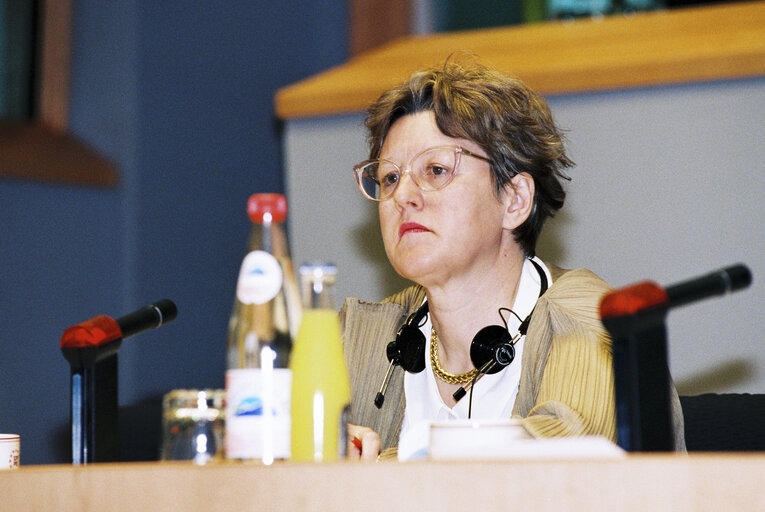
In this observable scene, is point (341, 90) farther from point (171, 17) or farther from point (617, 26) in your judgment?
point (617, 26)

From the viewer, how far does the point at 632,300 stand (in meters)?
0.89

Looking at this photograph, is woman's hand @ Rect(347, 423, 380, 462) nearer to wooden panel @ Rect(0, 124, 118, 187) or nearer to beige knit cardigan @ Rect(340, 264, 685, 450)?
beige knit cardigan @ Rect(340, 264, 685, 450)

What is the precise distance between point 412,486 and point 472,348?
36.8 inches

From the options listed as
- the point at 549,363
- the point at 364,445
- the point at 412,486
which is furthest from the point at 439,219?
the point at 412,486

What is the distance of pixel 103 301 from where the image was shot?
2500mm

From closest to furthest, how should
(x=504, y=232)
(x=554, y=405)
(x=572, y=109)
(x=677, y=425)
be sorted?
(x=554, y=405) < (x=677, y=425) < (x=504, y=232) < (x=572, y=109)

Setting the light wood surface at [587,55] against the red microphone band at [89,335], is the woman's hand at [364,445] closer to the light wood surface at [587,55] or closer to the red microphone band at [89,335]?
the red microphone band at [89,335]

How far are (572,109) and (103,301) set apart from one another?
1274 mm

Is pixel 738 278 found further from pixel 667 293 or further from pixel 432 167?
pixel 432 167

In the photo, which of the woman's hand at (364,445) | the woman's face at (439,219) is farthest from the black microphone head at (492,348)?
the woman's hand at (364,445)

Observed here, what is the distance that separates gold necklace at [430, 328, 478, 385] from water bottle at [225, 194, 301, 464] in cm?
67

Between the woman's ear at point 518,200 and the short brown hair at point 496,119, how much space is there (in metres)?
0.01

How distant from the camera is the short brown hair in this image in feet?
5.39

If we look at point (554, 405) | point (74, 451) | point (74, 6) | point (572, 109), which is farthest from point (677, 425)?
point (74, 6)
